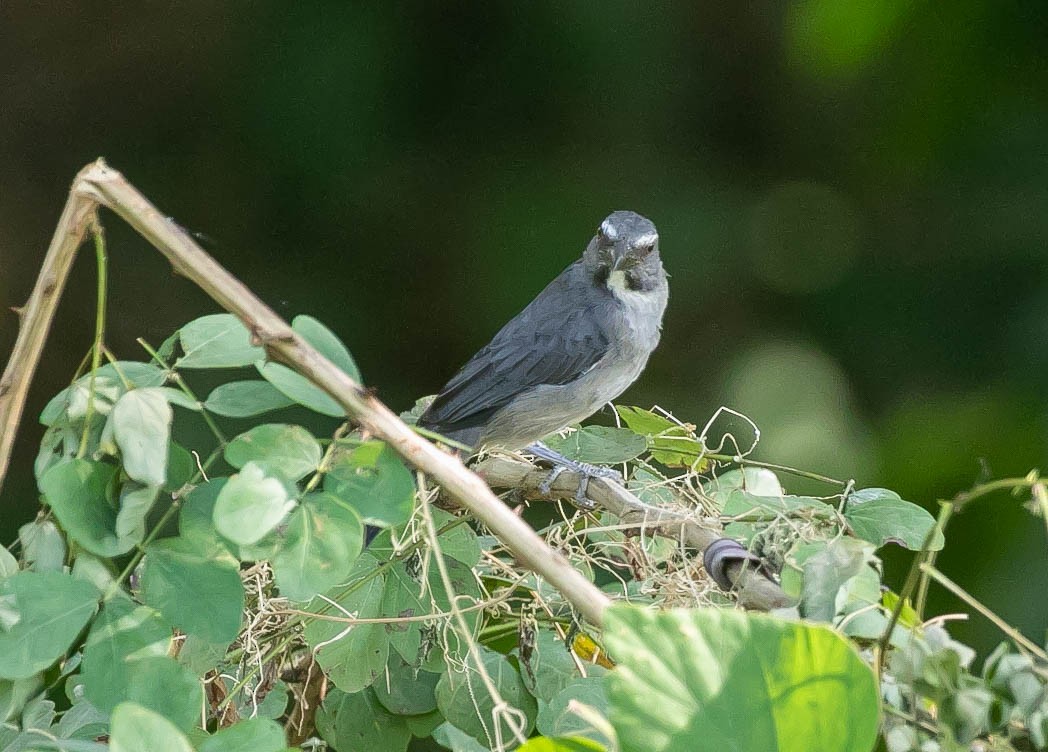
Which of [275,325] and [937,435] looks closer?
[275,325]

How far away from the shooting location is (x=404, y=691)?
1.17 m

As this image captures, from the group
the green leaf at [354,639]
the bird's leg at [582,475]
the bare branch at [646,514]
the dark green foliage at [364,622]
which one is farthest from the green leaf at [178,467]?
the bird's leg at [582,475]

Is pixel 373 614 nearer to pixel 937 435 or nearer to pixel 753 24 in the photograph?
pixel 937 435

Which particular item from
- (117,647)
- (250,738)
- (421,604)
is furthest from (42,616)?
(421,604)

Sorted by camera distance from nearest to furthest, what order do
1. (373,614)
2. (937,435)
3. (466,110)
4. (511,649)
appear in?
1. (373,614)
2. (511,649)
3. (937,435)
4. (466,110)

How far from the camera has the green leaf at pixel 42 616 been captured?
749 millimetres

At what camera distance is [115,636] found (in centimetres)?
76

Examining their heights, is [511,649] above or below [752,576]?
below

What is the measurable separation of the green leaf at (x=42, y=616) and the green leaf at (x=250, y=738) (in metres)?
0.11

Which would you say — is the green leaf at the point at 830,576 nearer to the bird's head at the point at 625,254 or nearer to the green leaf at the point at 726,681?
the green leaf at the point at 726,681

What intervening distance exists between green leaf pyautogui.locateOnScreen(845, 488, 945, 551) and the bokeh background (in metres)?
1.88

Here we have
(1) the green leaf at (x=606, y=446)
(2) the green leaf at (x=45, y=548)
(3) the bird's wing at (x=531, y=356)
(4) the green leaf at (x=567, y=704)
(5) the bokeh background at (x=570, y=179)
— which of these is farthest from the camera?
(5) the bokeh background at (x=570, y=179)

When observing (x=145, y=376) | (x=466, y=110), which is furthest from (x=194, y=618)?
(x=466, y=110)

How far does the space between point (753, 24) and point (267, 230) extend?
151 centimetres
